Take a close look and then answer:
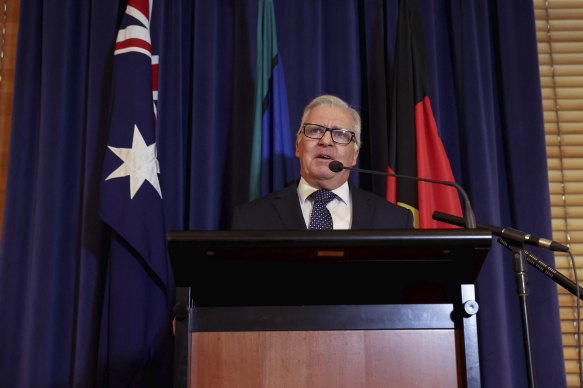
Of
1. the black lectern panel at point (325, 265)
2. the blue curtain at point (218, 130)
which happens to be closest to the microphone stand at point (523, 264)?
the black lectern panel at point (325, 265)

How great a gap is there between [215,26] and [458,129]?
54.5 inches

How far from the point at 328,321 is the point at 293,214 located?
1.40 meters

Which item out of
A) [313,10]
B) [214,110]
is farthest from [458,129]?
[214,110]

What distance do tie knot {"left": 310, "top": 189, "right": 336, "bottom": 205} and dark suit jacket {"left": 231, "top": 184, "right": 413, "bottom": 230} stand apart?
0.28ft

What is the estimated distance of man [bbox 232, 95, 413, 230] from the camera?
9.36ft

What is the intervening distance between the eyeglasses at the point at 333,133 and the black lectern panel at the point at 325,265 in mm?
1499

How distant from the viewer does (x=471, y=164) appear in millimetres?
3402

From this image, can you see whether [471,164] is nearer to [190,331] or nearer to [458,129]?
[458,129]

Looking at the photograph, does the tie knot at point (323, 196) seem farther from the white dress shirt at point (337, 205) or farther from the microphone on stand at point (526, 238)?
the microphone on stand at point (526, 238)

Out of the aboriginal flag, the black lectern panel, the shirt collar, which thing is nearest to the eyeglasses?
the shirt collar

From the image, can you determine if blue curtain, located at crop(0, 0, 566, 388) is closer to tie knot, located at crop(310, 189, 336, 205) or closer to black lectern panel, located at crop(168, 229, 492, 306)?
tie knot, located at crop(310, 189, 336, 205)

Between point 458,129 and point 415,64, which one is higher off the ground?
point 415,64

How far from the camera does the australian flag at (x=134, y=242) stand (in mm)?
3025

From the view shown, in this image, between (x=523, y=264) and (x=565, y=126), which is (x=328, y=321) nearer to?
(x=523, y=264)
